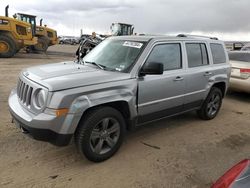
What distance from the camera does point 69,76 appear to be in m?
3.84

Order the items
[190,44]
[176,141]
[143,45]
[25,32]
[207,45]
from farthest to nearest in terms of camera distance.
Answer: [25,32] → [207,45] → [190,44] → [176,141] → [143,45]

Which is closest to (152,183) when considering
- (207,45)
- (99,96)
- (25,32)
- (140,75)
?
(99,96)

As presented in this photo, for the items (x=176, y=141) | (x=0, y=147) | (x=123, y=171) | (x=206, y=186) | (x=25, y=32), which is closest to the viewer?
(x=206, y=186)

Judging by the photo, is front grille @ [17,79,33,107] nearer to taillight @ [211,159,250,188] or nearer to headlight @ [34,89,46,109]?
headlight @ [34,89,46,109]

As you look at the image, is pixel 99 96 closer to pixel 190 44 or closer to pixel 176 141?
pixel 176 141

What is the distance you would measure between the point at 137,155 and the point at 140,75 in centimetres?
123

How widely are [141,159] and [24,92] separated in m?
1.97

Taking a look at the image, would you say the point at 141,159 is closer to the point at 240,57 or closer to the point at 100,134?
the point at 100,134

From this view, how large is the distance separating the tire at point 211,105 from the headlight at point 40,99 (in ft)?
11.8

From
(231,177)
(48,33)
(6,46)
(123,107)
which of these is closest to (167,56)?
(123,107)

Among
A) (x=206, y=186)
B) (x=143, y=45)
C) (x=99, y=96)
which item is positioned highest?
(x=143, y=45)

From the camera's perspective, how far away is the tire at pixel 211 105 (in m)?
5.94

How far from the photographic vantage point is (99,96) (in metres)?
3.75

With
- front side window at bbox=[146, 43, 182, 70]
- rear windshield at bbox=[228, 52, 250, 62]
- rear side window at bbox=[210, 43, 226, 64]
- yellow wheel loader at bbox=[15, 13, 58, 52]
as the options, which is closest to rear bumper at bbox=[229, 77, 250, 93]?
rear windshield at bbox=[228, 52, 250, 62]
